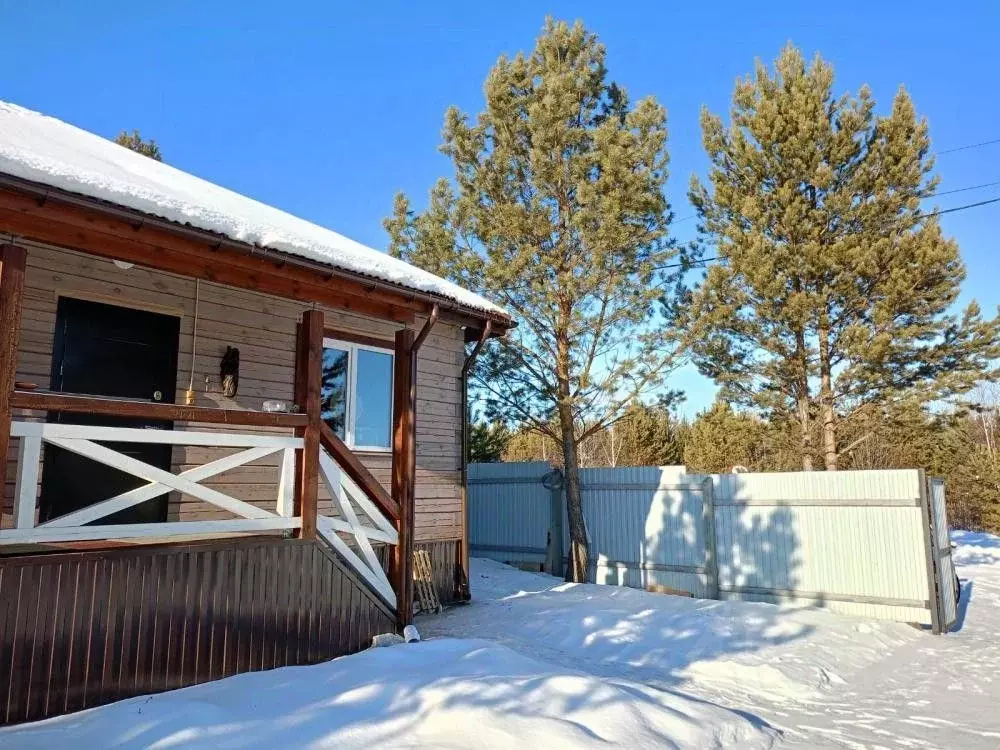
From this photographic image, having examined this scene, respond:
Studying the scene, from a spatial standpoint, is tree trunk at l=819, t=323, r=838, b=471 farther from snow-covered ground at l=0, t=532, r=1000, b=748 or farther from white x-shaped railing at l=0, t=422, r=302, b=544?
white x-shaped railing at l=0, t=422, r=302, b=544

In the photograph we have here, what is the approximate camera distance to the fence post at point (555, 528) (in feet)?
36.5

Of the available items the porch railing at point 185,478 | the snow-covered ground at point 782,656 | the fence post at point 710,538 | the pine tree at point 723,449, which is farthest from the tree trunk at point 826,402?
the porch railing at point 185,478

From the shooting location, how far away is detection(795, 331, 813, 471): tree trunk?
43.2ft

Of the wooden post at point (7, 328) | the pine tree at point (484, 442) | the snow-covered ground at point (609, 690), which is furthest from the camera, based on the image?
the pine tree at point (484, 442)

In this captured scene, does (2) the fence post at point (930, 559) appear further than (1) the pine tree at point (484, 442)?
No

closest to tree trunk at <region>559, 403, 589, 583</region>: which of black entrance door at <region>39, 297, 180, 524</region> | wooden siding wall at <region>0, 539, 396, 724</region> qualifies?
wooden siding wall at <region>0, 539, 396, 724</region>

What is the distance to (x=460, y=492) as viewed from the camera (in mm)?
8633

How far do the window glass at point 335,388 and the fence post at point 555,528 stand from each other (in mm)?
4766

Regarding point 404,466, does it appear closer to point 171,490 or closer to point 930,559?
point 171,490

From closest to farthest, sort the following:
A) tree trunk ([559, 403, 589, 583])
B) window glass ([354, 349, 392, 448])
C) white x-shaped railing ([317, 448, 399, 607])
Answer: white x-shaped railing ([317, 448, 399, 607]) < window glass ([354, 349, 392, 448]) < tree trunk ([559, 403, 589, 583])

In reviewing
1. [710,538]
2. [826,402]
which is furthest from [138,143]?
[826,402]

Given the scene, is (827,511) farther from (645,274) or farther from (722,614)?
(645,274)

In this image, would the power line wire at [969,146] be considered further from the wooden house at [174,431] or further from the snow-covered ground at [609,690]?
the wooden house at [174,431]

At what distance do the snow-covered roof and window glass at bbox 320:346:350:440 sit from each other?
1366 millimetres
